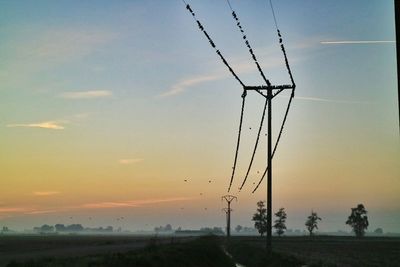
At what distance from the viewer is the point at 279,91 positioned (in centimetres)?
3241

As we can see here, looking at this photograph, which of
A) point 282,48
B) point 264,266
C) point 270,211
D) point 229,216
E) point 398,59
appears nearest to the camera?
point 398,59

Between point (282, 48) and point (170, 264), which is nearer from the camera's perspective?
point (282, 48)

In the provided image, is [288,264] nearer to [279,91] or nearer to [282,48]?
[279,91]

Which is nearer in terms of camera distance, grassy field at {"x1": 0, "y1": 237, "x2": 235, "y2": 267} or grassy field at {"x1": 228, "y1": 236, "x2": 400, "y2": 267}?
grassy field at {"x1": 0, "y1": 237, "x2": 235, "y2": 267}

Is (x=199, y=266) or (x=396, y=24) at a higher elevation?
(x=396, y=24)

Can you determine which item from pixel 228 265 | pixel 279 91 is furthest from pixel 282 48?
pixel 228 265

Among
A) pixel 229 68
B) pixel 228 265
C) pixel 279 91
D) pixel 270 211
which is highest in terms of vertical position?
pixel 279 91

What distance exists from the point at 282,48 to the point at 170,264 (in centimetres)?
2881

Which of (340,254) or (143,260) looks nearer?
(143,260)

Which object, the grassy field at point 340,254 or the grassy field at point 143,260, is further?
the grassy field at point 340,254

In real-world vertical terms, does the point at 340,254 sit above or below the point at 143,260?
above

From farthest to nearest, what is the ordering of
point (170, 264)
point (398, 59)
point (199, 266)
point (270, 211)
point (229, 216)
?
point (229, 216)
point (199, 266)
point (170, 264)
point (270, 211)
point (398, 59)

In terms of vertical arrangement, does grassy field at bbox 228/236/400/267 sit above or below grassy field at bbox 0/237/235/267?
above

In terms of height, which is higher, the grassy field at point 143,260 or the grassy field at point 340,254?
the grassy field at point 340,254
